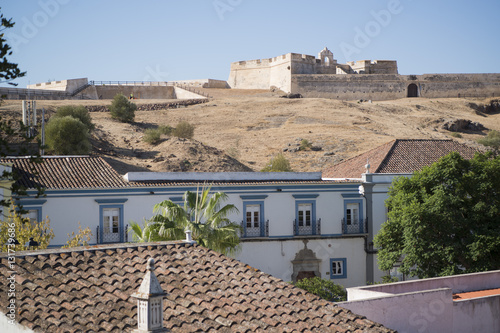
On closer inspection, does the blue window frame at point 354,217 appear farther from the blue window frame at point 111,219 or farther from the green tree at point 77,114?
the green tree at point 77,114

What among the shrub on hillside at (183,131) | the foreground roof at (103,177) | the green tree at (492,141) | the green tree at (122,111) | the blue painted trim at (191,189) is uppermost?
the green tree at (122,111)

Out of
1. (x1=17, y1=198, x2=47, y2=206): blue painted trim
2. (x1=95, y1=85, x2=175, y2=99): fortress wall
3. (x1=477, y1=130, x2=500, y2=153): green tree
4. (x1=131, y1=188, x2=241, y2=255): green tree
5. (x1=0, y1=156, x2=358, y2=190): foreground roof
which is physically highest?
(x1=95, y1=85, x2=175, y2=99): fortress wall

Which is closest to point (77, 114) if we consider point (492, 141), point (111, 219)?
point (111, 219)

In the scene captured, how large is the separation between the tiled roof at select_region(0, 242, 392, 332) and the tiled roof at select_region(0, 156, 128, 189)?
47.8ft

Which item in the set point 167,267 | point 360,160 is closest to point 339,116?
point 360,160

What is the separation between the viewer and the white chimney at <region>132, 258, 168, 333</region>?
28.9 ft

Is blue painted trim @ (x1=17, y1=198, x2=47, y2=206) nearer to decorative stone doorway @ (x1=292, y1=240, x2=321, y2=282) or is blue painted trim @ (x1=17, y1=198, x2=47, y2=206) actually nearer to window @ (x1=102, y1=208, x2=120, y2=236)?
window @ (x1=102, y1=208, x2=120, y2=236)

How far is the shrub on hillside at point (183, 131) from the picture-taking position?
62.0 metres

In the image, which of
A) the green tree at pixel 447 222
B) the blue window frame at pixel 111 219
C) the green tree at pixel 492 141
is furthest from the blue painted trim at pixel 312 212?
the green tree at pixel 492 141

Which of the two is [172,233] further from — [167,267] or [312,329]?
[312,329]

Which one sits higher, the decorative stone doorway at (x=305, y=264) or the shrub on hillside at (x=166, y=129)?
the shrub on hillside at (x=166, y=129)

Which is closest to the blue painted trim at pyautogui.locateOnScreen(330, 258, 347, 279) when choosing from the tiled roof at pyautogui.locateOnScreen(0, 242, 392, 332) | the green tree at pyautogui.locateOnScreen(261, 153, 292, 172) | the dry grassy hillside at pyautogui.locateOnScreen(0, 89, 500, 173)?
the tiled roof at pyautogui.locateOnScreen(0, 242, 392, 332)

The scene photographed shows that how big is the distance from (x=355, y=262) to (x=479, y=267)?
7.00 meters

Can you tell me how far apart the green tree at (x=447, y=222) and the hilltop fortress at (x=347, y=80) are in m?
60.0
